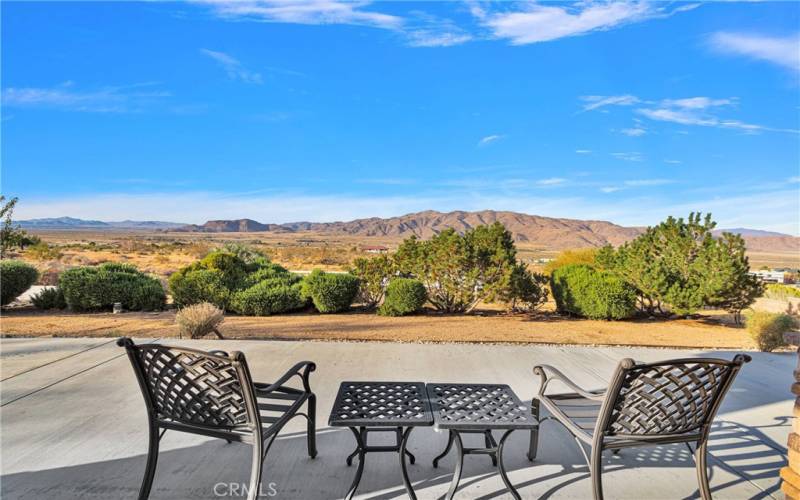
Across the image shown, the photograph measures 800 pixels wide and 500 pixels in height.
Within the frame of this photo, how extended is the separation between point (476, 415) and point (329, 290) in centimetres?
1048

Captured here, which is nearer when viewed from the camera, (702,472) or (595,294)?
(702,472)

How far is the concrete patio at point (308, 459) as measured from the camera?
2760mm

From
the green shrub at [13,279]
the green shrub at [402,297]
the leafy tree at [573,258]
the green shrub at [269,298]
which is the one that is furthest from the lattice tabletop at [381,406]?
the leafy tree at [573,258]

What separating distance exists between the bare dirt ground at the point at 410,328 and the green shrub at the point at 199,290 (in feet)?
1.78

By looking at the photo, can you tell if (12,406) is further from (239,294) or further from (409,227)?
(409,227)

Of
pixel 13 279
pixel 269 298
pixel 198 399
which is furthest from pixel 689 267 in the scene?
pixel 13 279

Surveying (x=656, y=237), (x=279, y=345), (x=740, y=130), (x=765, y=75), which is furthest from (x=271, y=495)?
(x=740, y=130)

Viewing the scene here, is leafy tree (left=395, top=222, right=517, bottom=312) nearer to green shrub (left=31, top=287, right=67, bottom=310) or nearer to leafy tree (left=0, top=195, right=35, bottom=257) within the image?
green shrub (left=31, top=287, right=67, bottom=310)

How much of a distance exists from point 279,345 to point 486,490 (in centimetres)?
447

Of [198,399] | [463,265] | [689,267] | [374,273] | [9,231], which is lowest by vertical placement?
[198,399]

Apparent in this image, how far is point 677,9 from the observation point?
1319cm

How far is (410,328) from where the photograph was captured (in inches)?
433

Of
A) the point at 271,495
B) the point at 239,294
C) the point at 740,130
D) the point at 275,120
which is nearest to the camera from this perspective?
the point at 271,495

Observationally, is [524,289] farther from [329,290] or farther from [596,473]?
[596,473]
